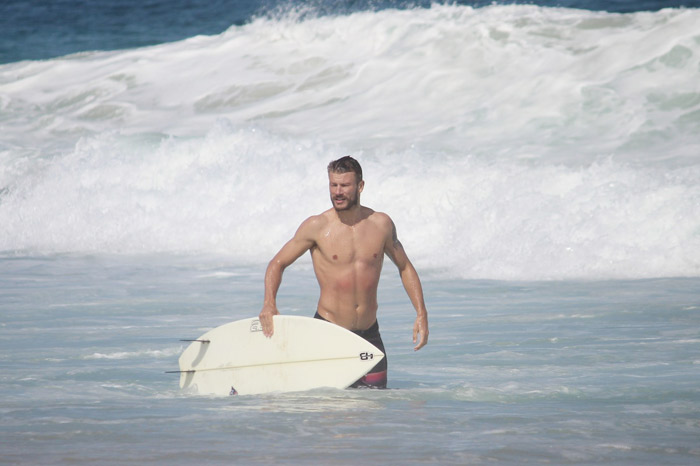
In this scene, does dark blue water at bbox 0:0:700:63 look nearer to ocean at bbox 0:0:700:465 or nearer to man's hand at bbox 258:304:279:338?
ocean at bbox 0:0:700:465

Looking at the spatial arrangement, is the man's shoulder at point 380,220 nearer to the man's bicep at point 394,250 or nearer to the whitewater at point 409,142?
the man's bicep at point 394,250

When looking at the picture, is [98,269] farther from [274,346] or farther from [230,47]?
[230,47]

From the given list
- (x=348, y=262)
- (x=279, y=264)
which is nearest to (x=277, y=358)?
(x=279, y=264)

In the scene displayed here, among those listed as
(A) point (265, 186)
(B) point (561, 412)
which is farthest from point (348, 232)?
(A) point (265, 186)

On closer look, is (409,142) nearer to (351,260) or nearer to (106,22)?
(351,260)

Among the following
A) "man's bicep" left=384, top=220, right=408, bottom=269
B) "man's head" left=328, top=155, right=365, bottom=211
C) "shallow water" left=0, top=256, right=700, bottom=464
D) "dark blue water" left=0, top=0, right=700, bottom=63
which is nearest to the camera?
"shallow water" left=0, top=256, right=700, bottom=464

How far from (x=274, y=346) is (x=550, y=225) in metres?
6.22

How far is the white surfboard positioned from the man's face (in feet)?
1.98

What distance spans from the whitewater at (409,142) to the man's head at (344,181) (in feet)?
16.6

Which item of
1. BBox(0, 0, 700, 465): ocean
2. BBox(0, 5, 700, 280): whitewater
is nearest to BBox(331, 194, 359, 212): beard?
BBox(0, 0, 700, 465): ocean

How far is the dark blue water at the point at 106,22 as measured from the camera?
96.7 ft

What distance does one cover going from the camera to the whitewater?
11523mm

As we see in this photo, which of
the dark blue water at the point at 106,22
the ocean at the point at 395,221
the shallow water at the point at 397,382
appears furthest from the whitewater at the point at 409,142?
the dark blue water at the point at 106,22

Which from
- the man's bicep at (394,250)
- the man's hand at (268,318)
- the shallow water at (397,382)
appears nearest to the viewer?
the shallow water at (397,382)
